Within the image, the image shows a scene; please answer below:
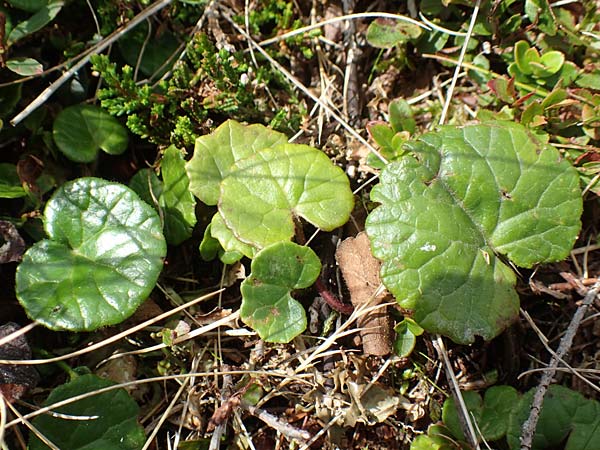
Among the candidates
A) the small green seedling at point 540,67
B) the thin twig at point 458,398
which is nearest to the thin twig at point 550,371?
the thin twig at point 458,398

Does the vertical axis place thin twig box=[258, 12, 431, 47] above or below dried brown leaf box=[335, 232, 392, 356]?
above

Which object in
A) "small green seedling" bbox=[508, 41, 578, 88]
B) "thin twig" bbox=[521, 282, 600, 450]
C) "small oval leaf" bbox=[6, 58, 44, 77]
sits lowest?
"thin twig" bbox=[521, 282, 600, 450]

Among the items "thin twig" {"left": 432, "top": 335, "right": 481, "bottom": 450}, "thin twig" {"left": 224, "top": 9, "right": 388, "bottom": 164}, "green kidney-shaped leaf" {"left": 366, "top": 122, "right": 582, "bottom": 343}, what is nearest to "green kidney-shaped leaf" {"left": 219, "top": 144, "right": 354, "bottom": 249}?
"green kidney-shaped leaf" {"left": 366, "top": 122, "right": 582, "bottom": 343}

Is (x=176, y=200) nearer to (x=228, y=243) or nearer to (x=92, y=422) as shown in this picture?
(x=228, y=243)

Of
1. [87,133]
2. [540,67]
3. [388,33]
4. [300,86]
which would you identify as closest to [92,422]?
[87,133]

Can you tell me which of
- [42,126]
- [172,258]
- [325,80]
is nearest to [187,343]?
[172,258]

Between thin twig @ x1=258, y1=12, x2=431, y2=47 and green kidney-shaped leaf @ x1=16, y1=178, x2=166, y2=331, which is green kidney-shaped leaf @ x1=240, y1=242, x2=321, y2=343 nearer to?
green kidney-shaped leaf @ x1=16, y1=178, x2=166, y2=331
